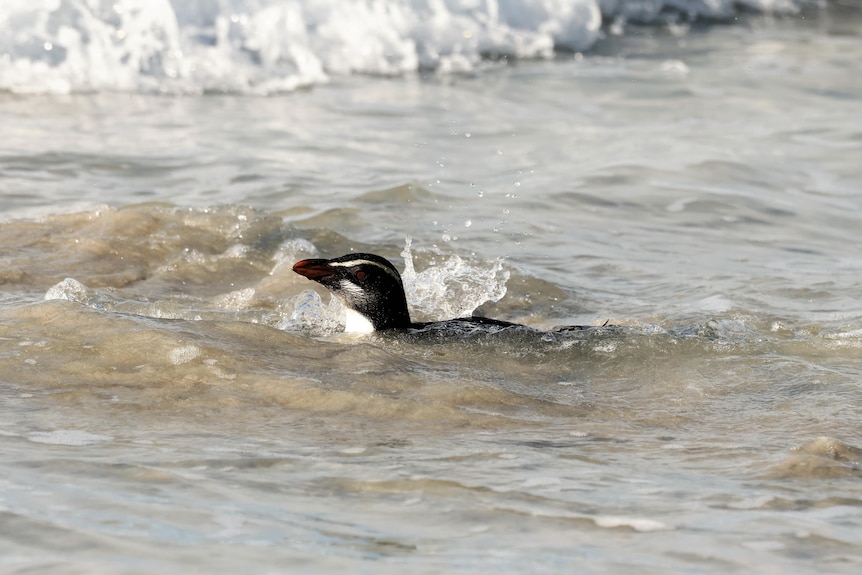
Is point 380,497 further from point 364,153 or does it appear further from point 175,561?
point 364,153

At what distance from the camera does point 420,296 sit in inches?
339

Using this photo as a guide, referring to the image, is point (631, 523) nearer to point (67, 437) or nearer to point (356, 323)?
point (67, 437)

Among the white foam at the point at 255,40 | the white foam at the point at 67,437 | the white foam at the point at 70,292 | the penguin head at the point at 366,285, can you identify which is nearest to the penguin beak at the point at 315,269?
the penguin head at the point at 366,285

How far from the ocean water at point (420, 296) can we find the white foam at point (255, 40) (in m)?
0.05

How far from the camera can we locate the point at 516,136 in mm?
13586

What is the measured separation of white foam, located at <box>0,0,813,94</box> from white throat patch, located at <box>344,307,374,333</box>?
8.07m

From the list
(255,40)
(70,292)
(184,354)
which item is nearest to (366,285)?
(184,354)

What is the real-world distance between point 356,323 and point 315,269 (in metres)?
0.39

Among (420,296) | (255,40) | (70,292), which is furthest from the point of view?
(255,40)

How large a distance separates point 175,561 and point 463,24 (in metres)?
15.7

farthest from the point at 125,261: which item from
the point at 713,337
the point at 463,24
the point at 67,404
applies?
the point at 463,24

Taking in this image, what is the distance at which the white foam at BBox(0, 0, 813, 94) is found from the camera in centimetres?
1473

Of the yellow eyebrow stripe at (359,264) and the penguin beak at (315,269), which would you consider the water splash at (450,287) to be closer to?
the yellow eyebrow stripe at (359,264)

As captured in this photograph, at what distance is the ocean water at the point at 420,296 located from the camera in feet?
13.6
